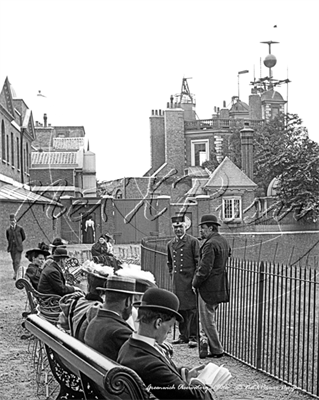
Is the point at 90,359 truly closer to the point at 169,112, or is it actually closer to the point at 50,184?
the point at 50,184

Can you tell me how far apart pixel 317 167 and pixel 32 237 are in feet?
59.7

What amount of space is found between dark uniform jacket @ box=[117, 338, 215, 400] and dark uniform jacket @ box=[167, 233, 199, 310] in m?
5.66

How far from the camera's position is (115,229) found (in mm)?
42656

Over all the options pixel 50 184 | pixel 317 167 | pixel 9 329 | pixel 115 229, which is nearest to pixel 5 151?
pixel 115 229

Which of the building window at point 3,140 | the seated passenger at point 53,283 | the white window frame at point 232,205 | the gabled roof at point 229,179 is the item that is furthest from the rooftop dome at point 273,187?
the seated passenger at point 53,283

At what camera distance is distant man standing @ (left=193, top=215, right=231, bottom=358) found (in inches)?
334

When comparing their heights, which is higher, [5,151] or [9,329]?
[5,151]

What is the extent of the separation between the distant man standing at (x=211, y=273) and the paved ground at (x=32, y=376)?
61 cm

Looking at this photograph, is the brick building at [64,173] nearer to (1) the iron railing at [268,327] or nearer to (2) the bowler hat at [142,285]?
(1) the iron railing at [268,327]

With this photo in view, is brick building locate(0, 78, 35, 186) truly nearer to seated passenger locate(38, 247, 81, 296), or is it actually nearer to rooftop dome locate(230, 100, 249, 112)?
seated passenger locate(38, 247, 81, 296)

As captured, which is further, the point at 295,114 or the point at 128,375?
the point at 295,114

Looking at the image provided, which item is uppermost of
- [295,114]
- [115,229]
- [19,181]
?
[295,114]

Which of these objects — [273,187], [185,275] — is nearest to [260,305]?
[185,275]

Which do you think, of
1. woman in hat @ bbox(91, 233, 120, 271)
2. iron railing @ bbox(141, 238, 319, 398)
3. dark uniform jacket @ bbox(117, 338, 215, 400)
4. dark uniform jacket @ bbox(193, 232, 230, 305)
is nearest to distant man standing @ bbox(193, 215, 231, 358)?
dark uniform jacket @ bbox(193, 232, 230, 305)
